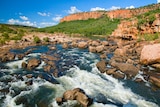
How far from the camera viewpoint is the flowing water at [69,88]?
1850cm

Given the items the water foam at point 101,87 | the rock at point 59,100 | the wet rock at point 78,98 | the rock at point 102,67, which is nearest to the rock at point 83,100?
the wet rock at point 78,98

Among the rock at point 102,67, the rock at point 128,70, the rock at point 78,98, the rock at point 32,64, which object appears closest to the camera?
the rock at point 78,98

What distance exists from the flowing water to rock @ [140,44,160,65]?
8074 millimetres

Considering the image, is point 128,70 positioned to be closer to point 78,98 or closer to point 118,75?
point 118,75

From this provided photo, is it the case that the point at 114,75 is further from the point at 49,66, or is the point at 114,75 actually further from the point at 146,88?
the point at 49,66

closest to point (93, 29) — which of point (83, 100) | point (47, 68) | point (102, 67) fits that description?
point (102, 67)

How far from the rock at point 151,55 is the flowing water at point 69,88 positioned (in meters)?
8.07

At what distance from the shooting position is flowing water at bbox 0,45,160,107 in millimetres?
18500

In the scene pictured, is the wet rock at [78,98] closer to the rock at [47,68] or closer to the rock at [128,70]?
the rock at [128,70]

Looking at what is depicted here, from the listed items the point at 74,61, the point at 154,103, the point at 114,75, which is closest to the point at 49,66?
the point at 74,61

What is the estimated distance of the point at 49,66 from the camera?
30.0 metres

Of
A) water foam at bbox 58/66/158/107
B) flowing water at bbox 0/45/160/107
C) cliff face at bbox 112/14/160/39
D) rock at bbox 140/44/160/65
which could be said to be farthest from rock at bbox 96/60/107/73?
cliff face at bbox 112/14/160/39

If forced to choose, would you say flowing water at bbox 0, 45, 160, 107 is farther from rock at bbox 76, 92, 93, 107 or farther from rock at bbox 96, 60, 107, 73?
rock at bbox 96, 60, 107, 73

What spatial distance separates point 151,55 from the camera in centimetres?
3078
